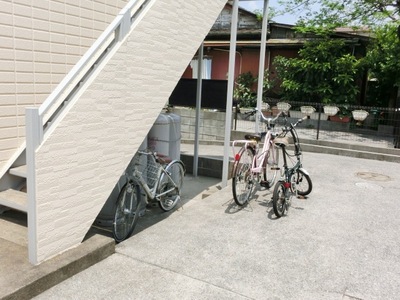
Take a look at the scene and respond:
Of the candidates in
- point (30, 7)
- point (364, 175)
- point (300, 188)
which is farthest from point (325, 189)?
point (30, 7)

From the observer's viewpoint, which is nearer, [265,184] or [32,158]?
[32,158]

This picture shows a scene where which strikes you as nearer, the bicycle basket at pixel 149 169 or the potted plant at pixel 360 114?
the bicycle basket at pixel 149 169

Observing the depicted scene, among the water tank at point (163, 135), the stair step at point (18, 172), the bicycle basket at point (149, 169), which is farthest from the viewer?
the water tank at point (163, 135)

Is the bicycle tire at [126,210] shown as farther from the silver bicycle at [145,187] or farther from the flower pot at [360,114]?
the flower pot at [360,114]

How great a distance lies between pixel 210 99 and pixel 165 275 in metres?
4.26

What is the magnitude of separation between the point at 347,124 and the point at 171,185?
846cm

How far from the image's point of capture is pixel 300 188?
5.65 metres

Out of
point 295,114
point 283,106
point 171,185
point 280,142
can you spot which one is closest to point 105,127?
point 171,185

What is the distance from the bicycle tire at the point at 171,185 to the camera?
4.65m

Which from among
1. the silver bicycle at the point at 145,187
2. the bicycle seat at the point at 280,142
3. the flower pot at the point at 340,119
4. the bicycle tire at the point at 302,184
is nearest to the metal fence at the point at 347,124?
the flower pot at the point at 340,119

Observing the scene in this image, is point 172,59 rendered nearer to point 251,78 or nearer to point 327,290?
point 327,290

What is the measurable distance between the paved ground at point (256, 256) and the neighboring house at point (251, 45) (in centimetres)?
1000

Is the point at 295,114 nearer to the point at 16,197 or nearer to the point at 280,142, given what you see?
the point at 280,142

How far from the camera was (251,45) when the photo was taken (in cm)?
1498
